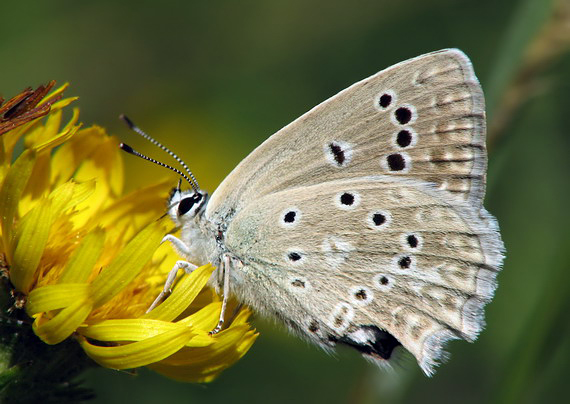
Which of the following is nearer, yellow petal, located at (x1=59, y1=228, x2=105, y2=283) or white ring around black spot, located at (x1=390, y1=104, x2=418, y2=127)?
yellow petal, located at (x1=59, y1=228, x2=105, y2=283)

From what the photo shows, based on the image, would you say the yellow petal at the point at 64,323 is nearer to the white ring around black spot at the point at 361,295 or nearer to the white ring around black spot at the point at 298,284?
the white ring around black spot at the point at 298,284

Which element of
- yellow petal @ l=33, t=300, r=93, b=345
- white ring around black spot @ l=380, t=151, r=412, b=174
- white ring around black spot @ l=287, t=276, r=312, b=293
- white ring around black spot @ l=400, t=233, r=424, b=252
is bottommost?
yellow petal @ l=33, t=300, r=93, b=345

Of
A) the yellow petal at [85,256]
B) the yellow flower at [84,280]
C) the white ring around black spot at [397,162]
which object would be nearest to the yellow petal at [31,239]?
the yellow flower at [84,280]

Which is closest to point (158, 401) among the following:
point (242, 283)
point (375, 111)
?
point (242, 283)

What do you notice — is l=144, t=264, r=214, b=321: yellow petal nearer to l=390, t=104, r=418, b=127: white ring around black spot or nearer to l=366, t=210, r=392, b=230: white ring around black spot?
l=366, t=210, r=392, b=230: white ring around black spot

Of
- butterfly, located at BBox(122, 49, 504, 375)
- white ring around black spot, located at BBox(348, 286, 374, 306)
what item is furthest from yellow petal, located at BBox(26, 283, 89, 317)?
white ring around black spot, located at BBox(348, 286, 374, 306)
